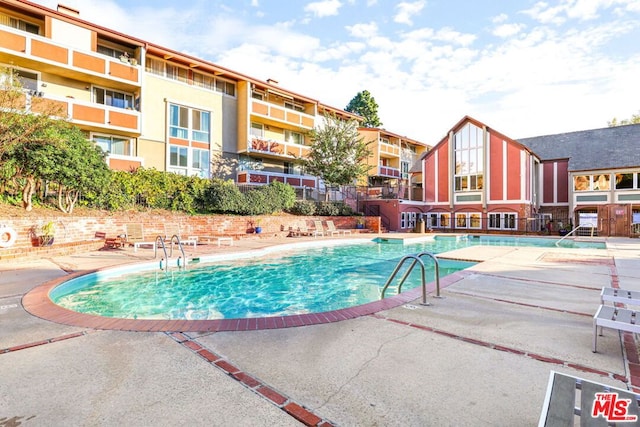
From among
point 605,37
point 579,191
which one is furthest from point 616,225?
point 605,37

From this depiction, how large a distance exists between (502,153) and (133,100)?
2719cm

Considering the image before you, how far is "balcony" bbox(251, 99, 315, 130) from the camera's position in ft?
80.7

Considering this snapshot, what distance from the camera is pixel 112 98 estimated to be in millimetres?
19703

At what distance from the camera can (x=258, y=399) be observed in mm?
2592


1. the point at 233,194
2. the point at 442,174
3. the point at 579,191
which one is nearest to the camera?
the point at 233,194

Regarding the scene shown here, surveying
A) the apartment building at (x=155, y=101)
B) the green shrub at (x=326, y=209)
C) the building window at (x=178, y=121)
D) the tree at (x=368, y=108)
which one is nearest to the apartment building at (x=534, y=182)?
the green shrub at (x=326, y=209)

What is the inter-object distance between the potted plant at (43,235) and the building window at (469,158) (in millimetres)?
28136

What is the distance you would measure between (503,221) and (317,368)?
27.9m

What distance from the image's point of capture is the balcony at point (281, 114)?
24.6 meters

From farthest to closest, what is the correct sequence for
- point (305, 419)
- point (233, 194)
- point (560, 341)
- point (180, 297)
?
point (233, 194) < point (180, 297) < point (560, 341) < point (305, 419)

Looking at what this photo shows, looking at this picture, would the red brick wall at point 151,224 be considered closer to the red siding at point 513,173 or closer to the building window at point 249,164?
the building window at point 249,164

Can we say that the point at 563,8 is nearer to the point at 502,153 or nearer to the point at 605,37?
the point at 605,37

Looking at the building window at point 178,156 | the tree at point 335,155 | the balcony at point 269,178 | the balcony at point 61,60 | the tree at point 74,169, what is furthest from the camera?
the tree at point 335,155

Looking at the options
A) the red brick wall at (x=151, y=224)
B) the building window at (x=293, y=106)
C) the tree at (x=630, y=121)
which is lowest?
the red brick wall at (x=151, y=224)
